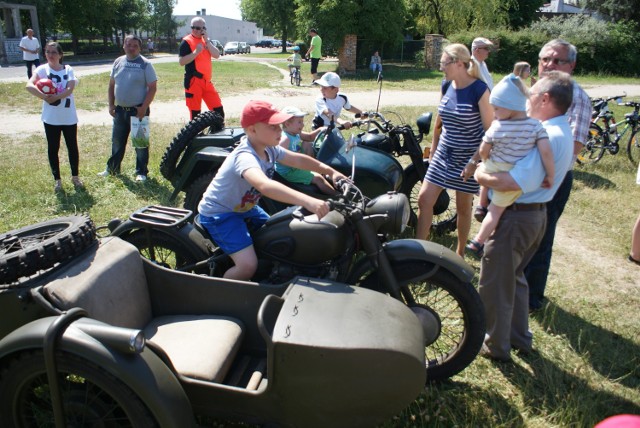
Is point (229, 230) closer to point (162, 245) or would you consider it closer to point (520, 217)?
point (162, 245)

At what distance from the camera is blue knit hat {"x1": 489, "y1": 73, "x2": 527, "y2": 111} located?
117 inches

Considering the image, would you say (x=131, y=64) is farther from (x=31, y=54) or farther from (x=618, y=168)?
(x=31, y=54)

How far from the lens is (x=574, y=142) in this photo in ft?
12.5

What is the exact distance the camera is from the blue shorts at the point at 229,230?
9.95 feet

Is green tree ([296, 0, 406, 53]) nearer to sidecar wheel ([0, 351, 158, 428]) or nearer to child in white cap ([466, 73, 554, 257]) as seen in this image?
child in white cap ([466, 73, 554, 257])

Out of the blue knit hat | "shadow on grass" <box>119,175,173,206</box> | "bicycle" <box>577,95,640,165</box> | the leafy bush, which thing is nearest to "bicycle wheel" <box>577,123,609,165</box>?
"bicycle" <box>577,95,640,165</box>

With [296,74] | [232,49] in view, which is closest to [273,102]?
[296,74]

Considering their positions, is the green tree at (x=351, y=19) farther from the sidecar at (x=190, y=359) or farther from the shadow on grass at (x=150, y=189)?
the sidecar at (x=190, y=359)

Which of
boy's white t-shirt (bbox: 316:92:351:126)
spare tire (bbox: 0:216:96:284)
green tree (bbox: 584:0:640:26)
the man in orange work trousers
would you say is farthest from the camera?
green tree (bbox: 584:0:640:26)

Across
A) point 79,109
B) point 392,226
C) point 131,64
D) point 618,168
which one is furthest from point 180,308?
point 79,109

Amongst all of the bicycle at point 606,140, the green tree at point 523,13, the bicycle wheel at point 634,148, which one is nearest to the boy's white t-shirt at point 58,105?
the bicycle at point 606,140

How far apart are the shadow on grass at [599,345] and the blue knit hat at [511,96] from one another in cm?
167

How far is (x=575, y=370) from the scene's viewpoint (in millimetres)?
3242

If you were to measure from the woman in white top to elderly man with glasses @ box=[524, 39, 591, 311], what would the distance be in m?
5.23
